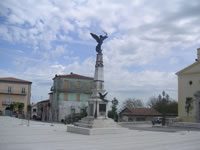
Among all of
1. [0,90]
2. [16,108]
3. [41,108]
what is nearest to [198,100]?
[41,108]

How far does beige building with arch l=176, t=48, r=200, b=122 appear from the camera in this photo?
32.5m

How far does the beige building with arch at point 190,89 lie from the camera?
32.5 m

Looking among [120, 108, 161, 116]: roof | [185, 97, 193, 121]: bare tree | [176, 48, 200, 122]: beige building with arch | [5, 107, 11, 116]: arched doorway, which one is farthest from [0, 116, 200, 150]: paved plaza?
[5, 107, 11, 116]: arched doorway

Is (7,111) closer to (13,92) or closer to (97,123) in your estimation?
(13,92)

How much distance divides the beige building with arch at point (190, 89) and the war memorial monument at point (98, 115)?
61.9ft

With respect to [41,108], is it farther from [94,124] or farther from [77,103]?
[94,124]

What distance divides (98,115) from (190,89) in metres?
20.9

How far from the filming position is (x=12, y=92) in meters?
56.2

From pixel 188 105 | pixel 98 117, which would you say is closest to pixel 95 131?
pixel 98 117

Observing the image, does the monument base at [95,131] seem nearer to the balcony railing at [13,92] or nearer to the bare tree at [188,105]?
the bare tree at [188,105]

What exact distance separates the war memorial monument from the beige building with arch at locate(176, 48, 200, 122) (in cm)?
1887

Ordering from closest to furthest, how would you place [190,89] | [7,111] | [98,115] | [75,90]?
[98,115], [190,89], [75,90], [7,111]

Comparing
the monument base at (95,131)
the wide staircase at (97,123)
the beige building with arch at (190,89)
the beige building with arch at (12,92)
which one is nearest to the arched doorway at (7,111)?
the beige building with arch at (12,92)

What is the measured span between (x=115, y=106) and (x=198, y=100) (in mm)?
11050
